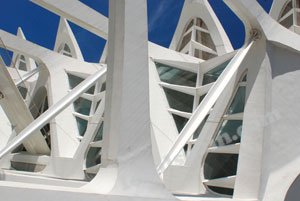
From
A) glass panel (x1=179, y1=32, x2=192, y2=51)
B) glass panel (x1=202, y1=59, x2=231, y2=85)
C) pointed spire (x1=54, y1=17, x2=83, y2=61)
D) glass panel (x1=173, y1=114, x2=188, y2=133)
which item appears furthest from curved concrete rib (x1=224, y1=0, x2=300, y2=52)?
pointed spire (x1=54, y1=17, x2=83, y2=61)

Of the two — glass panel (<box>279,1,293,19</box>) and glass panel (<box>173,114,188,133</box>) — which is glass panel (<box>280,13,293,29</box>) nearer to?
glass panel (<box>279,1,293,19</box>)

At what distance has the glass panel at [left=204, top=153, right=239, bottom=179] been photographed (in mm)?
8187

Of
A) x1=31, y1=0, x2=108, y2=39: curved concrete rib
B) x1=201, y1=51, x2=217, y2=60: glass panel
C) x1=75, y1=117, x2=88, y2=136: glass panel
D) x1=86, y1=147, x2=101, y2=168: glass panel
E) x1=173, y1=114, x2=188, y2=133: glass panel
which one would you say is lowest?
x1=86, y1=147, x2=101, y2=168: glass panel

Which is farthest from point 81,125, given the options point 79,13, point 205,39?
point 205,39

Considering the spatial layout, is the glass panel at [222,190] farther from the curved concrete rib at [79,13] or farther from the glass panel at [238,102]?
the curved concrete rib at [79,13]

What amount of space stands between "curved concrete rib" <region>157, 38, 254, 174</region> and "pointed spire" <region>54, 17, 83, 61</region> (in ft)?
56.5

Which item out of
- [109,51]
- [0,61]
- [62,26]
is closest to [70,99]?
[0,61]

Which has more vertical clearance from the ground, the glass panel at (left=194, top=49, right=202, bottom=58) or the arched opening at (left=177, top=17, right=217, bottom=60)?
the arched opening at (left=177, top=17, right=217, bottom=60)

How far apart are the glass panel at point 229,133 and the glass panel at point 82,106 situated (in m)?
8.15

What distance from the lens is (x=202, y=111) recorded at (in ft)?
24.3

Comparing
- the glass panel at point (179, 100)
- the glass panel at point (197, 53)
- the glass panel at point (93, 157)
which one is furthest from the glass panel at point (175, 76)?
the glass panel at point (197, 53)

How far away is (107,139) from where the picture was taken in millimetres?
4359

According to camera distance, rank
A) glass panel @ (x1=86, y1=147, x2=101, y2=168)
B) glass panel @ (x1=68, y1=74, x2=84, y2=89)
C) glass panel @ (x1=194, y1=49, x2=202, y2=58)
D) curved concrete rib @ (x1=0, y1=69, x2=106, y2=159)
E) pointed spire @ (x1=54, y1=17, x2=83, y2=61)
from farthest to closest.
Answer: pointed spire @ (x1=54, y1=17, x2=83, y2=61), glass panel @ (x1=194, y1=49, x2=202, y2=58), glass panel @ (x1=68, y1=74, x2=84, y2=89), glass panel @ (x1=86, y1=147, x2=101, y2=168), curved concrete rib @ (x1=0, y1=69, x2=106, y2=159)

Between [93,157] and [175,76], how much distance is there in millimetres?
5084
